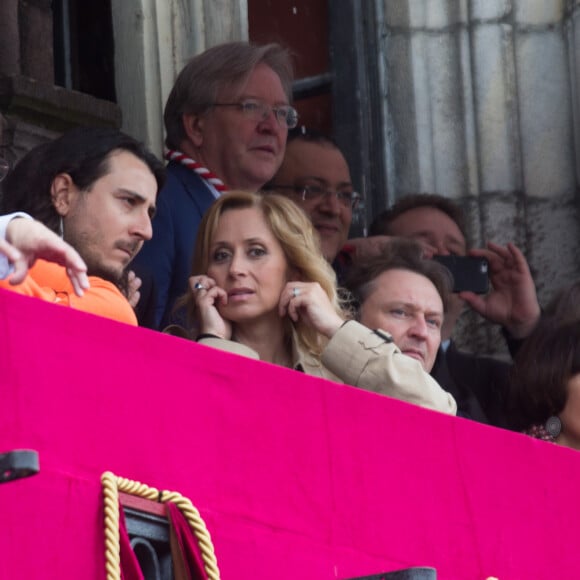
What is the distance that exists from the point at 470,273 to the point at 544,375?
2.54 ft

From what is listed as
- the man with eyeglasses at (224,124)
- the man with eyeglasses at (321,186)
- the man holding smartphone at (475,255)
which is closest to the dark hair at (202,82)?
the man with eyeglasses at (224,124)

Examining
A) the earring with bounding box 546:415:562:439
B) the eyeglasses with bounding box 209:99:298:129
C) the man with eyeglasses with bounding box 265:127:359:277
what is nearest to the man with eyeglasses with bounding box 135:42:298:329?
the eyeglasses with bounding box 209:99:298:129

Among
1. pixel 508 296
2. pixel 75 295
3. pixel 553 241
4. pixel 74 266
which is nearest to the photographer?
pixel 74 266

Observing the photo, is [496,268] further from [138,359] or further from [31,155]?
[138,359]

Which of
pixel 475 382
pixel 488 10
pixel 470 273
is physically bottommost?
pixel 475 382

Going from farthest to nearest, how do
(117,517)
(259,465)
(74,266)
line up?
1. (259,465)
2. (74,266)
3. (117,517)

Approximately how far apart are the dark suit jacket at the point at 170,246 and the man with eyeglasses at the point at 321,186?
0.47m

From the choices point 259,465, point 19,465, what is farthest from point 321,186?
point 19,465

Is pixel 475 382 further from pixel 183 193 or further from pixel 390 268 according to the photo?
pixel 183 193

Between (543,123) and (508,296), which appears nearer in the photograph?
(508,296)

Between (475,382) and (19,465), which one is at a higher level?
(475,382)

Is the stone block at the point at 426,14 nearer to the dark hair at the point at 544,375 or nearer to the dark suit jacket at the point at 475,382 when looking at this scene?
the dark suit jacket at the point at 475,382

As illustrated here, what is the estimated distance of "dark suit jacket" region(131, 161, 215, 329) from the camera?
484 centimetres

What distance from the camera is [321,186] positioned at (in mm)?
5652
